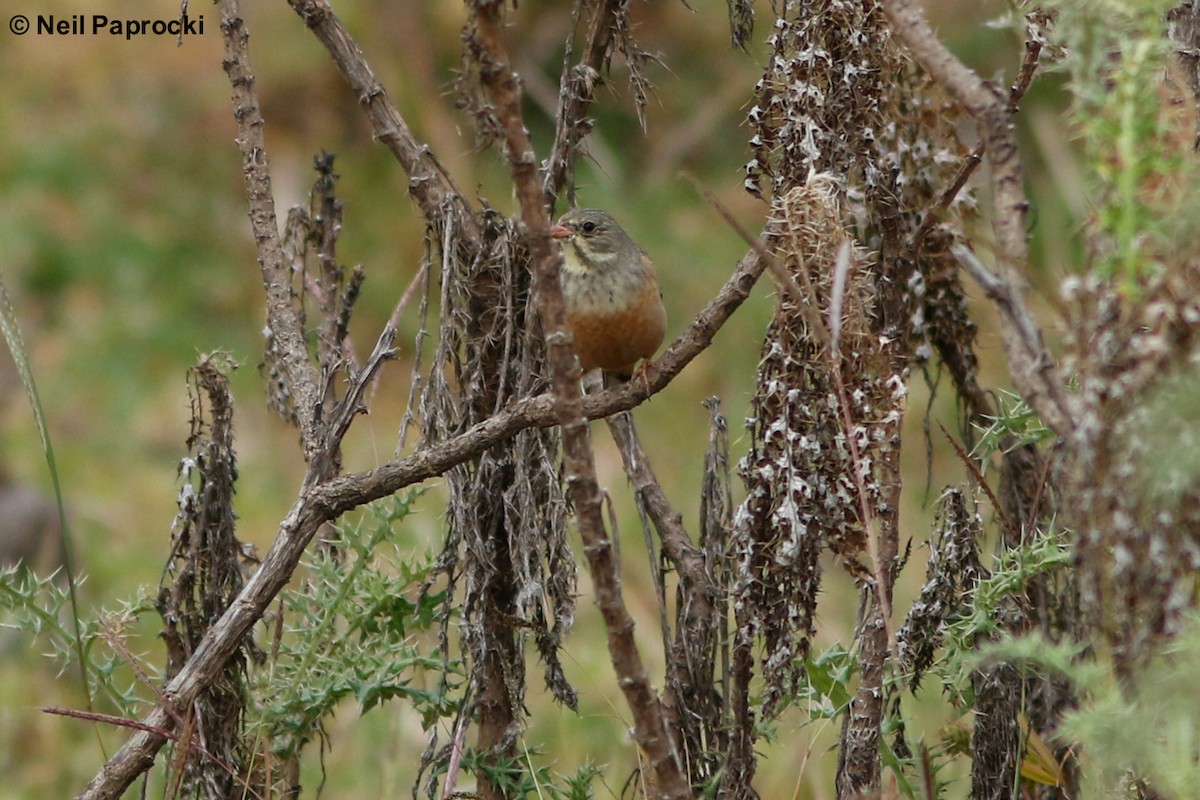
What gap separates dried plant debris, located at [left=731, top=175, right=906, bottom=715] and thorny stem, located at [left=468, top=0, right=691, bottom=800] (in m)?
0.44

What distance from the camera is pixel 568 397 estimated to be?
1.91 metres

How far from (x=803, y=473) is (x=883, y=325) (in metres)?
0.54

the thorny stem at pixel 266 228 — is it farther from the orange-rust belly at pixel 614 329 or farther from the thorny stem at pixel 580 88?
the orange-rust belly at pixel 614 329

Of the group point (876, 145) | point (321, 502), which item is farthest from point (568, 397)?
point (876, 145)

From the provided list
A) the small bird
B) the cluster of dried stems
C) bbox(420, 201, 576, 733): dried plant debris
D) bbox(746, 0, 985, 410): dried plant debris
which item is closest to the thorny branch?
the cluster of dried stems

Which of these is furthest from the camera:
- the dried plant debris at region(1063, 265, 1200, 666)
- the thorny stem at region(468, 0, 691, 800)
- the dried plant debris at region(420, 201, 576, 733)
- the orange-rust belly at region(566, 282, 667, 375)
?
the orange-rust belly at region(566, 282, 667, 375)

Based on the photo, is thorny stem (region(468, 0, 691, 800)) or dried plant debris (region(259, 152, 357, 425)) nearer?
thorny stem (region(468, 0, 691, 800))

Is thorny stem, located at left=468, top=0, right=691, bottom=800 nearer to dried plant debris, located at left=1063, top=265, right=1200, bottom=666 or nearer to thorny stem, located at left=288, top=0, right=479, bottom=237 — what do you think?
dried plant debris, located at left=1063, top=265, right=1200, bottom=666

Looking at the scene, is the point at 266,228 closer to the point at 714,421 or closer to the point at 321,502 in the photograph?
the point at 321,502

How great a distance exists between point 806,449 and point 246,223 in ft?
20.4

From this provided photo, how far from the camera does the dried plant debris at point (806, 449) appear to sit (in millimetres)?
2357

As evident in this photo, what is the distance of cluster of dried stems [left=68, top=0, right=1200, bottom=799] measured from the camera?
2.33 meters

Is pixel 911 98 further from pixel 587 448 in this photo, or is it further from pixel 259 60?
pixel 259 60

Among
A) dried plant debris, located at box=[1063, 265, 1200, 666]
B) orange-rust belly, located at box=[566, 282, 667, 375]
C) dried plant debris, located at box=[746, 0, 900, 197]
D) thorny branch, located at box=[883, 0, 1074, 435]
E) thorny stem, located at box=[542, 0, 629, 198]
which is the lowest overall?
dried plant debris, located at box=[1063, 265, 1200, 666]
